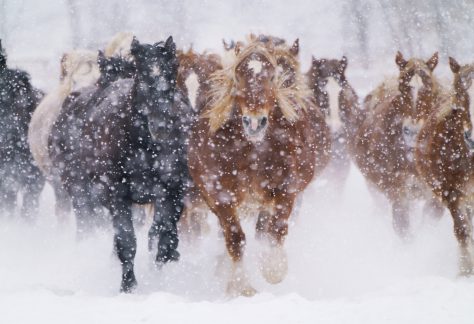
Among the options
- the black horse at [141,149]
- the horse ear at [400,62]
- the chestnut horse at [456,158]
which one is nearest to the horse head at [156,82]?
the black horse at [141,149]

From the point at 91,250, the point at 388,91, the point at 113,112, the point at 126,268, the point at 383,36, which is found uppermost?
the point at 383,36

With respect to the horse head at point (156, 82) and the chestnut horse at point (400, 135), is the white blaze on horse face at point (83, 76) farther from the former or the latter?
the chestnut horse at point (400, 135)

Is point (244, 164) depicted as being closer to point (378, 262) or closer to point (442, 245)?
point (378, 262)

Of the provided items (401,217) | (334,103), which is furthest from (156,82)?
(334,103)

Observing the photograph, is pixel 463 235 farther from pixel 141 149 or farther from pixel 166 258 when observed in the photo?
pixel 141 149

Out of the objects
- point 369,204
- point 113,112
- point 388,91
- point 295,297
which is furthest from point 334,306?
point 369,204

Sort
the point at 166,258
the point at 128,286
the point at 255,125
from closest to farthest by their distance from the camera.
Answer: the point at 255,125 < the point at 128,286 < the point at 166,258

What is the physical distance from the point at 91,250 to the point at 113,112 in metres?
2.30

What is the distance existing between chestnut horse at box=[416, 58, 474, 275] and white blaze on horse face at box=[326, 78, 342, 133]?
2.40m

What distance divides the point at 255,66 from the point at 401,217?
3369 millimetres

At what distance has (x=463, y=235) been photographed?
246 inches

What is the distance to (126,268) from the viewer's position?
5973 mm

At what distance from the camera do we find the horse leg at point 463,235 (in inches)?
240

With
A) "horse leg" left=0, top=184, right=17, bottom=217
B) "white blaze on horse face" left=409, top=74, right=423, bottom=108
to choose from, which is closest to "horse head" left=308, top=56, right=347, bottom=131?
"white blaze on horse face" left=409, top=74, right=423, bottom=108
